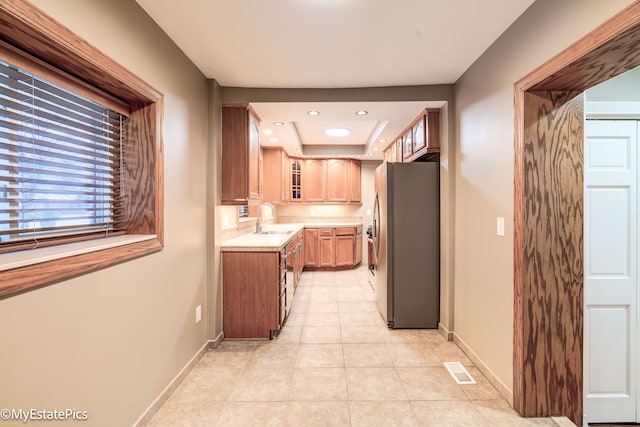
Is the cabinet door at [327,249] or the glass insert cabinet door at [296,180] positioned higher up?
the glass insert cabinet door at [296,180]

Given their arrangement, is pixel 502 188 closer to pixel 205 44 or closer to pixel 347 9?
pixel 347 9

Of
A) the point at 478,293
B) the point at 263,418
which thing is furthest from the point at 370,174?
the point at 263,418

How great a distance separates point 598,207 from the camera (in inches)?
71.5

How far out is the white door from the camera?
181cm

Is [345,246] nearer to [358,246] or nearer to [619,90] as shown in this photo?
[358,246]

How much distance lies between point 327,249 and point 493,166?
3.94 m

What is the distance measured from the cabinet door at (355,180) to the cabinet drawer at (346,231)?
666 mm

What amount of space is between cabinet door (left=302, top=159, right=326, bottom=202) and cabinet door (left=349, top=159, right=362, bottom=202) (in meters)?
0.59

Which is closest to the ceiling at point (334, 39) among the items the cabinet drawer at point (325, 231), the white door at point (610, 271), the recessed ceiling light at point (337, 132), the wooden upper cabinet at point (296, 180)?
the white door at point (610, 271)

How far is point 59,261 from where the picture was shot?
1.12m

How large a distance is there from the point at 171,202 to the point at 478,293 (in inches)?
94.4

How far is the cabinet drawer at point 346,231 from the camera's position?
5727 mm

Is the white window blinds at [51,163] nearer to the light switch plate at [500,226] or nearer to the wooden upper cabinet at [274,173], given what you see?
the light switch plate at [500,226]

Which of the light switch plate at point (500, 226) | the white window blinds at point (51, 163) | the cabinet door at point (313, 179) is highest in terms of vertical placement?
the cabinet door at point (313, 179)
